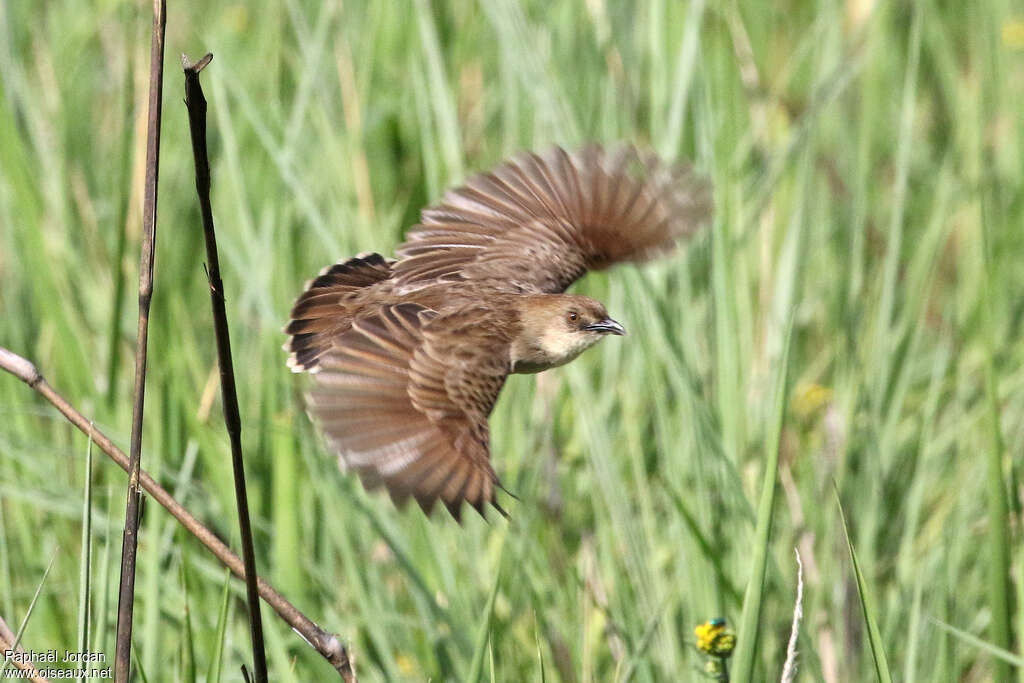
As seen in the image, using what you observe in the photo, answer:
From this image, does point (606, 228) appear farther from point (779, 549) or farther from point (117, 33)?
point (117, 33)

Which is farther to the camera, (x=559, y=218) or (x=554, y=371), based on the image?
(x=554, y=371)

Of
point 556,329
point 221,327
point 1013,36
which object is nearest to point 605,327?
point 556,329

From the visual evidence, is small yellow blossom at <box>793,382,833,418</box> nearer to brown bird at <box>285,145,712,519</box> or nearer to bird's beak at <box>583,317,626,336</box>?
brown bird at <box>285,145,712,519</box>

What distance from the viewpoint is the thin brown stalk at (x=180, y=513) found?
1.50m

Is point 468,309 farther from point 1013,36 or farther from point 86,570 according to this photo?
point 1013,36

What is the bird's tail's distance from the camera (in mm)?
2293

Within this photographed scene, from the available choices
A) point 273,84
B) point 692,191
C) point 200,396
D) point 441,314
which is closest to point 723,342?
point 692,191

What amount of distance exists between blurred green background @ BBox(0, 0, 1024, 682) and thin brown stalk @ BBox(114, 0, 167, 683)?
53cm

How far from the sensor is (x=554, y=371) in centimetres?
326

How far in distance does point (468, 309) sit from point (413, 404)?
0.39m

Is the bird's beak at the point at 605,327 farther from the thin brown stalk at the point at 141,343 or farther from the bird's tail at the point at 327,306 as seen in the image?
the thin brown stalk at the point at 141,343

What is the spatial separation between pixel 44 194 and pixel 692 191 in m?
1.87

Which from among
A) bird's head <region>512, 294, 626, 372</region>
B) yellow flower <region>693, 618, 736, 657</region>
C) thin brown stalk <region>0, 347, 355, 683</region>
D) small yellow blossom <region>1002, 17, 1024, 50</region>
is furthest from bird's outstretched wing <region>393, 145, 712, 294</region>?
small yellow blossom <region>1002, 17, 1024, 50</region>

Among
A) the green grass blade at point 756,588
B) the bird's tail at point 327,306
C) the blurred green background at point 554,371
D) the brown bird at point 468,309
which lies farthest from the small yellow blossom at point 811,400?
the green grass blade at point 756,588
